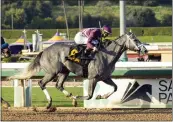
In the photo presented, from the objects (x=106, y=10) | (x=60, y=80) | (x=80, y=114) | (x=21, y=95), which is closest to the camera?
(x=80, y=114)

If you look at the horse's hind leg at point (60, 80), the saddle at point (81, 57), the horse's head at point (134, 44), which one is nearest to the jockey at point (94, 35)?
the saddle at point (81, 57)

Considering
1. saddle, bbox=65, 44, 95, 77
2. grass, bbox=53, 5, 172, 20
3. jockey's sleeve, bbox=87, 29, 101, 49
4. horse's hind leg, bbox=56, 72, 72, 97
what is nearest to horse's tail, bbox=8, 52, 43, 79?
horse's hind leg, bbox=56, 72, 72, 97

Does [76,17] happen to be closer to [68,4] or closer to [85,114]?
[68,4]

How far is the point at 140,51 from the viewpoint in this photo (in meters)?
11.2

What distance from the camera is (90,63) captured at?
11.0 meters

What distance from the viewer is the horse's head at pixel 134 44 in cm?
1118

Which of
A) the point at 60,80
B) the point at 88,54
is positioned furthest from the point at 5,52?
the point at 88,54

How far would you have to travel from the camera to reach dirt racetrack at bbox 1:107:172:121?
31.9 ft

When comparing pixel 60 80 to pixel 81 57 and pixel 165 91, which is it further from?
pixel 165 91

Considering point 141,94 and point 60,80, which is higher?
point 60,80

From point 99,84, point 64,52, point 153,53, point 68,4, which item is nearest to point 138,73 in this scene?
point 99,84

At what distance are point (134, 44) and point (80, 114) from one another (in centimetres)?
161

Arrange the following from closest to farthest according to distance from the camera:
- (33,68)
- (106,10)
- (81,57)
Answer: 1. (81,57)
2. (33,68)
3. (106,10)

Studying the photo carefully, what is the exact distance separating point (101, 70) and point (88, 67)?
0.25 metres
